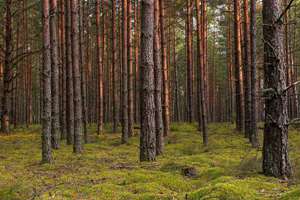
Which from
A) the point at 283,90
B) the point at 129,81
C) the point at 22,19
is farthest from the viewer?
the point at 22,19

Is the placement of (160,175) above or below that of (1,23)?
below

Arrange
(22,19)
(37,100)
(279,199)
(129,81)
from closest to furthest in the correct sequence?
(279,199)
(129,81)
(22,19)
(37,100)

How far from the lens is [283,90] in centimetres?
741

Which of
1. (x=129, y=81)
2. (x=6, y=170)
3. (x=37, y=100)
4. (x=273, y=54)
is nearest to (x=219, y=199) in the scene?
(x=273, y=54)

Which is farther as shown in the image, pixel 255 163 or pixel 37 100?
pixel 37 100

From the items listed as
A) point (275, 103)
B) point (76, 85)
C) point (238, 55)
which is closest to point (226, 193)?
point (275, 103)

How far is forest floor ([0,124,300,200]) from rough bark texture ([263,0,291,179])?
337mm

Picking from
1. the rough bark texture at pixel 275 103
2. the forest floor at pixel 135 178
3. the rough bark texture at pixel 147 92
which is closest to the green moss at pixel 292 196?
the forest floor at pixel 135 178

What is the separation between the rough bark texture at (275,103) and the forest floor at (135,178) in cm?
34

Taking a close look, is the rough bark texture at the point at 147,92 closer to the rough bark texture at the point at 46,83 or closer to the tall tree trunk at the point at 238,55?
the rough bark texture at the point at 46,83

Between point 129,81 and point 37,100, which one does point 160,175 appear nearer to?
point 129,81

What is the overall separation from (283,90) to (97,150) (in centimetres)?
955

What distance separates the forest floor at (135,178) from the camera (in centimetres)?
641

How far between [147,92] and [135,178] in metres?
3.17
